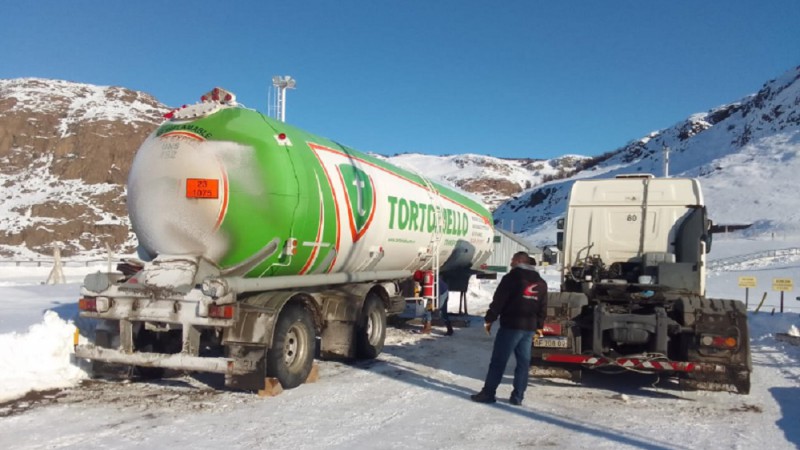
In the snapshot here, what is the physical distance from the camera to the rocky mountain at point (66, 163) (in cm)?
7644

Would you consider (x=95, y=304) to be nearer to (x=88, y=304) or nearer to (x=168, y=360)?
(x=88, y=304)

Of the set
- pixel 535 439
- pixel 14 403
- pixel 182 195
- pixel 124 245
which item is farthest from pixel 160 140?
pixel 124 245

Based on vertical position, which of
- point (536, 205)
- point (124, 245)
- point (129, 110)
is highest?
point (129, 110)

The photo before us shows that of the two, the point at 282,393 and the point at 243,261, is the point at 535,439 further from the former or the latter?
the point at 243,261

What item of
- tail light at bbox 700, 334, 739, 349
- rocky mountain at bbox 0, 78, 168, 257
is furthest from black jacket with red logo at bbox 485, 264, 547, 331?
rocky mountain at bbox 0, 78, 168, 257

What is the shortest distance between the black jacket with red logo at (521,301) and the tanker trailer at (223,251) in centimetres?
245

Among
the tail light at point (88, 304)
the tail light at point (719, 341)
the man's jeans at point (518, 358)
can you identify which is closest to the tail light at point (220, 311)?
the tail light at point (88, 304)

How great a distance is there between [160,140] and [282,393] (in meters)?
3.26

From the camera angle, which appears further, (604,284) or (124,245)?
(124,245)

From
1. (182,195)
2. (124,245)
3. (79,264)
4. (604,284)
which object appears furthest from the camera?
(124,245)

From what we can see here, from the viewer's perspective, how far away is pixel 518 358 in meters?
6.79

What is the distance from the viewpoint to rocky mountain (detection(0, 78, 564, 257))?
251ft

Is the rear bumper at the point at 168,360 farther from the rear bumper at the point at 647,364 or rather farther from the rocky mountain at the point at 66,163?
the rocky mountain at the point at 66,163

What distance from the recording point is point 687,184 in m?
9.73
